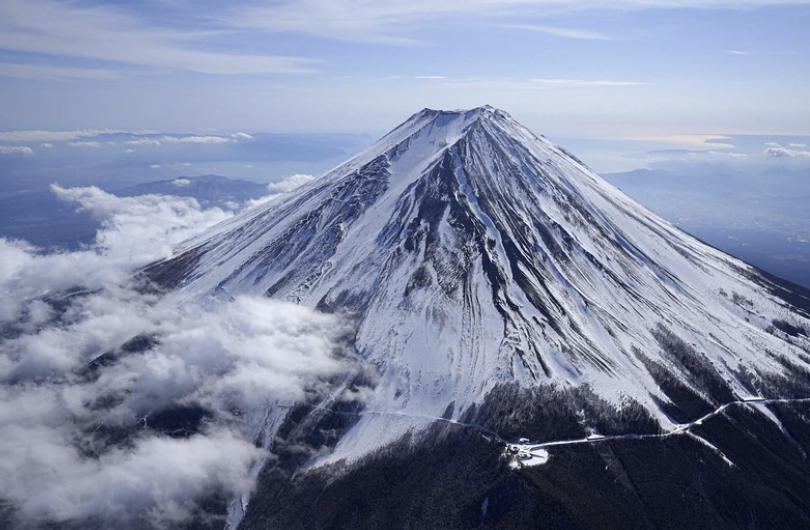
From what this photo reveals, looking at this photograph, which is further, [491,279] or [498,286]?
[491,279]

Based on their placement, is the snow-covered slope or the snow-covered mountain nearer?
the snow-covered mountain

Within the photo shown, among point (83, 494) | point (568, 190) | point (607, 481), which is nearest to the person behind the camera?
point (607, 481)

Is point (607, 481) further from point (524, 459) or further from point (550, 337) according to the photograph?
point (550, 337)

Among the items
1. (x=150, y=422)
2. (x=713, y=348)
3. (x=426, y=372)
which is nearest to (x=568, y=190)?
(x=713, y=348)

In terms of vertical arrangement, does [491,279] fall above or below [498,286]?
above
